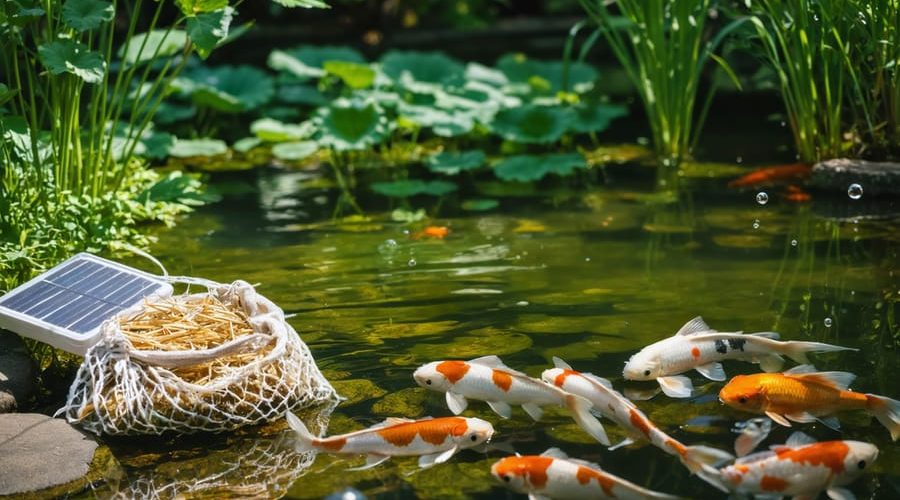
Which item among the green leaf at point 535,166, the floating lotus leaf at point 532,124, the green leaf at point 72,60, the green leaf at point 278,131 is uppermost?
the green leaf at point 72,60

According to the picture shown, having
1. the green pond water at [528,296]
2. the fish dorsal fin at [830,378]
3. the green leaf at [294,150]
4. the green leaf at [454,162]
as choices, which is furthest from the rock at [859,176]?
the green leaf at [294,150]

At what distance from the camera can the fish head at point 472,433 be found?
2600mm

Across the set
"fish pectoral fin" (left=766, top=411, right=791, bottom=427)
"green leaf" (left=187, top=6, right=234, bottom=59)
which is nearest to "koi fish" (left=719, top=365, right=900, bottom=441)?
"fish pectoral fin" (left=766, top=411, right=791, bottom=427)

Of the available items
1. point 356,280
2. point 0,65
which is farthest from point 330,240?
point 0,65

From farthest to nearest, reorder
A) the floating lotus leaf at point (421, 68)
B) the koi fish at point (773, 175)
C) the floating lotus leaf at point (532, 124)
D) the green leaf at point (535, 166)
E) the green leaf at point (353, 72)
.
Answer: the floating lotus leaf at point (421, 68)
the green leaf at point (353, 72)
the floating lotus leaf at point (532, 124)
the green leaf at point (535, 166)
the koi fish at point (773, 175)

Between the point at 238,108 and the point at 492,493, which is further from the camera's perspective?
the point at 238,108

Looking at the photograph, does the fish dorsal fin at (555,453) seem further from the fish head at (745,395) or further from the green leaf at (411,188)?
the green leaf at (411,188)

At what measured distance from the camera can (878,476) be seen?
2.48 m

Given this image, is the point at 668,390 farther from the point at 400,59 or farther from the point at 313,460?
the point at 400,59

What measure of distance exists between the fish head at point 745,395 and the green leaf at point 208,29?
2046 millimetres

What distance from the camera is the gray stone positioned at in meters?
2.58

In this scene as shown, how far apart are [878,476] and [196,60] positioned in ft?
20.8

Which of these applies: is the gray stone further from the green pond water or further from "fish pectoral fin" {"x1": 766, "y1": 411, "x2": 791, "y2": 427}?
"fish pectoral fin" {"x1": 766, "y1": 411, "x2": 791, "y2": 427}

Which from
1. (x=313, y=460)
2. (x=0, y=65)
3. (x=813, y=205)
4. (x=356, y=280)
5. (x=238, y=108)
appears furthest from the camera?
(x=0, y=65)
